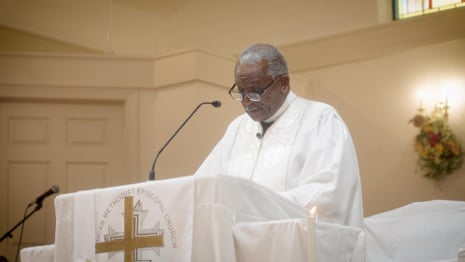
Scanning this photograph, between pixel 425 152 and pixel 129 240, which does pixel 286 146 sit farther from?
pixel 425 152

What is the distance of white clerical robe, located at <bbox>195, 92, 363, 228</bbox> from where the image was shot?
410 cm

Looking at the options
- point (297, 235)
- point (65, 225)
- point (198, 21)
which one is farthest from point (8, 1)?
point (297, 235)

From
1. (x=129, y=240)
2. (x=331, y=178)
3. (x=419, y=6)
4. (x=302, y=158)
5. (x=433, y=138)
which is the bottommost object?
(x=129, y=240)

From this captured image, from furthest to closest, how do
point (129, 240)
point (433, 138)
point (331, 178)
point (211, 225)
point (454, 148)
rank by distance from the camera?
point (433, 138)
point (454, 148)
point (331, 178)
point (129, 240)
point (211, 225)

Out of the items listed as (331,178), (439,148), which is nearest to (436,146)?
(439,148)

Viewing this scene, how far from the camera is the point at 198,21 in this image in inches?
382

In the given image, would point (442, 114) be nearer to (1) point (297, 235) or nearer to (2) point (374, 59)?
(2) point (374, 59)

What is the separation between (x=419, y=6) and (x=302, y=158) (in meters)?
4.58

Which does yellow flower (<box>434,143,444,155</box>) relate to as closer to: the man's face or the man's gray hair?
the man's face

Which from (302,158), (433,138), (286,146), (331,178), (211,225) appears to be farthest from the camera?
(433,138)

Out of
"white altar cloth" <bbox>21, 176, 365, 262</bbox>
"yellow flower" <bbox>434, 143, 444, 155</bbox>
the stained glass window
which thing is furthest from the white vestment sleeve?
the stained glass window

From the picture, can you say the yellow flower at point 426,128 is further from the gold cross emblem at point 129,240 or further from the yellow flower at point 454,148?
the gold cross emblem at point 129,240

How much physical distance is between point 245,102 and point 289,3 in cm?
471

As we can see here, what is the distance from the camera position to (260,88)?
4723 mm
